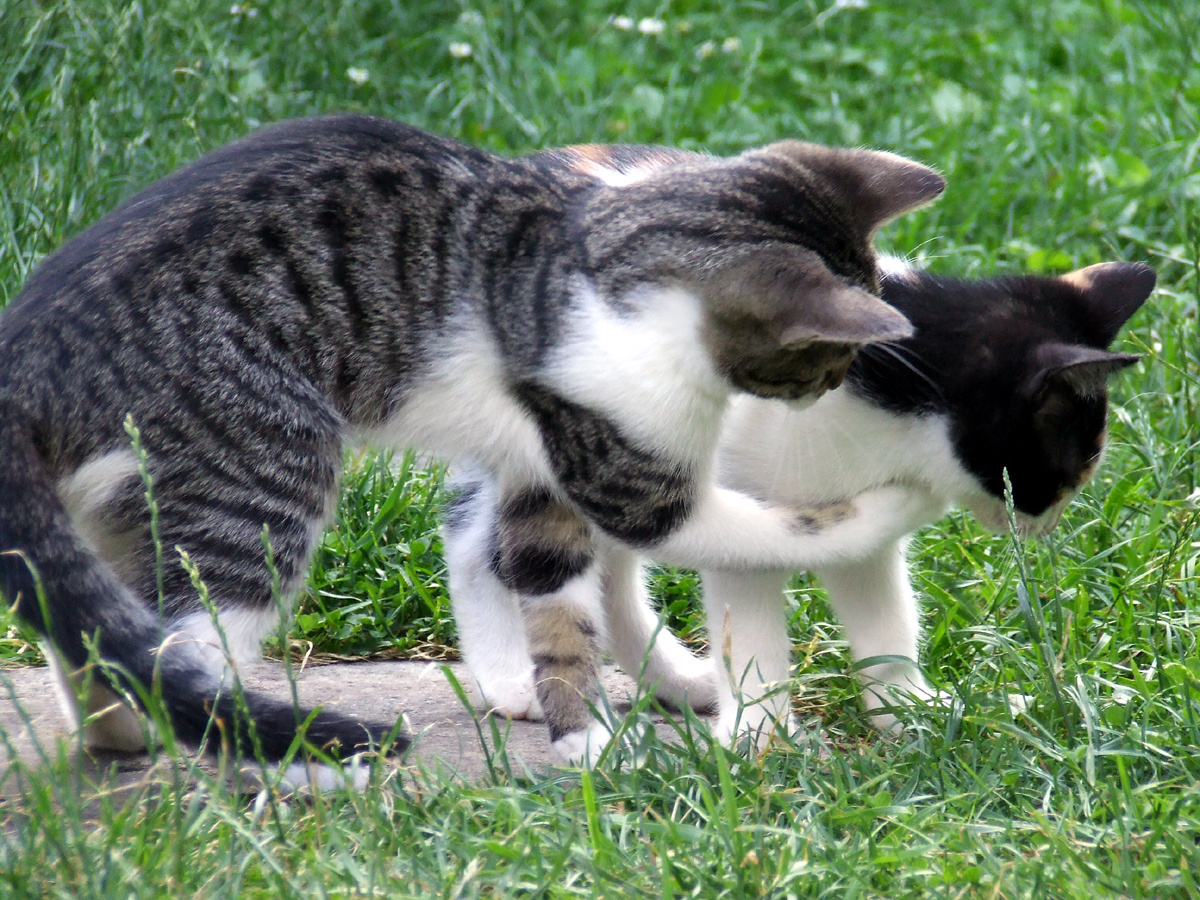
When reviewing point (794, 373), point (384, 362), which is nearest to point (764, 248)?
point (794, 373)

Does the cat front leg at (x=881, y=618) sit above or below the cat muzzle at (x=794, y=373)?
below

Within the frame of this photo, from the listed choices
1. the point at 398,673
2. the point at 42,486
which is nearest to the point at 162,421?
the point at 42,486

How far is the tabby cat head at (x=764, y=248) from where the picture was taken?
2326 millimetres

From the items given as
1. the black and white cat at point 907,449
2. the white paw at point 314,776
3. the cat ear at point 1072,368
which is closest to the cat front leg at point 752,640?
the black and white cat at point 907,449

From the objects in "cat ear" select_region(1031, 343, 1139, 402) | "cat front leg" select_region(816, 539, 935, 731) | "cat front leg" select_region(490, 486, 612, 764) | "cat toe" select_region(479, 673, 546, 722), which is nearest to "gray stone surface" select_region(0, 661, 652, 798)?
"cat toe" select_region(479, 673, 546, 722)

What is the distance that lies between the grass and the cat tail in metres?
0.12

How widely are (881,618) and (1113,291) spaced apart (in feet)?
2.65

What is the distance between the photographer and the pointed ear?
8.59 ft

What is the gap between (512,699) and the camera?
2943 millimetres

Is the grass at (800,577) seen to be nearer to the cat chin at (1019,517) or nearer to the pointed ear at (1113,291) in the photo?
the cat chin at (1019,517)

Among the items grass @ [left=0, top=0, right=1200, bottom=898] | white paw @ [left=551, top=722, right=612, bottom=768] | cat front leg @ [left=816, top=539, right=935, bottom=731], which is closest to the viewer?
grass @ [left=0, top=0, right=1200, bottom=898]

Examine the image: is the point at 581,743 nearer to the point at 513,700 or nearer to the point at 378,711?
the point at 513,700

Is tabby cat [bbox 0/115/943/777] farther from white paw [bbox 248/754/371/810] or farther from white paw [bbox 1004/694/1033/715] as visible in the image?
white paw [bbox 1004/694/1033/715]

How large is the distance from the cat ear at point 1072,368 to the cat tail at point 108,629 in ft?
4.28
